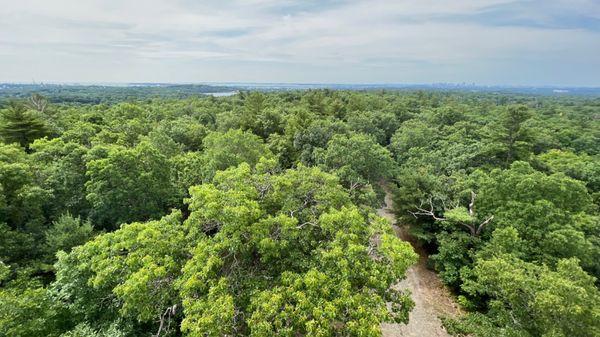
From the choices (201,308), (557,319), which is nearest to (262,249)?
(201,308)

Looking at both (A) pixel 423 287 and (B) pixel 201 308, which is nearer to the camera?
(B) pixel 201 308

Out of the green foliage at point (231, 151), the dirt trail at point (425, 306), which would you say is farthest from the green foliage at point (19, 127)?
the dirt trail at point (425, 306)

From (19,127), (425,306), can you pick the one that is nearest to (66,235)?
(19,127)

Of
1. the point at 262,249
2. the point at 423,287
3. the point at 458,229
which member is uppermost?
the point at 262,249

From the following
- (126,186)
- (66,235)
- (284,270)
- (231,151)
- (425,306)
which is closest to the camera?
(284,270)

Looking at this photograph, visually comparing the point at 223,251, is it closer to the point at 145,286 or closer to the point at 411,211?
the point at 145,286

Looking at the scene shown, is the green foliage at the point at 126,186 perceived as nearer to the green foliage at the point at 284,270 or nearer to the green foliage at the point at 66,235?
the green foliage at the point at 66,235

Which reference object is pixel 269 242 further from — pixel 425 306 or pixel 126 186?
pixel 425 306

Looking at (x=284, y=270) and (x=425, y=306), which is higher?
(x=284, y=270)
